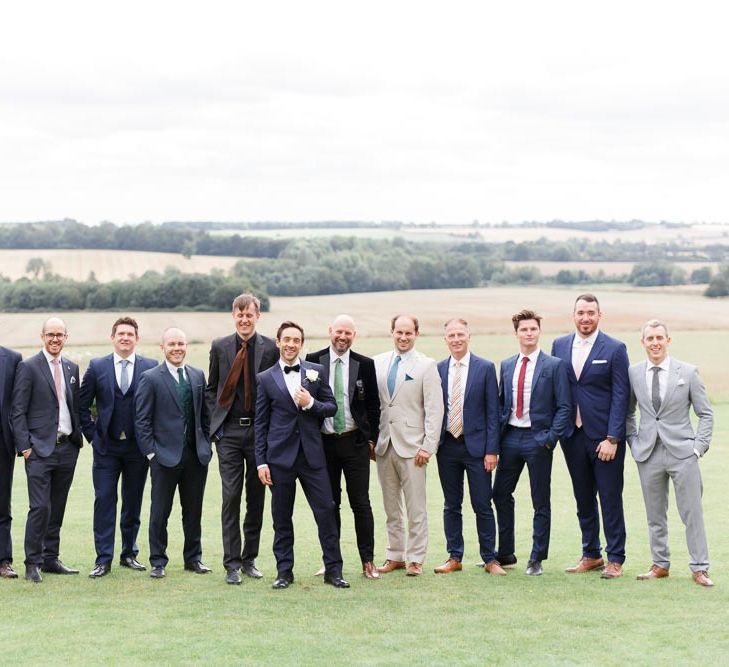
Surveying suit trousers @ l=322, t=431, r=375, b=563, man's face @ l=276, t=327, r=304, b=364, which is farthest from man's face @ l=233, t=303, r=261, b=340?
suit trousers @ l=322, t=431, r=375, b=563

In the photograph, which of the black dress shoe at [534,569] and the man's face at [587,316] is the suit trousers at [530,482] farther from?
the man's face at [587,316]

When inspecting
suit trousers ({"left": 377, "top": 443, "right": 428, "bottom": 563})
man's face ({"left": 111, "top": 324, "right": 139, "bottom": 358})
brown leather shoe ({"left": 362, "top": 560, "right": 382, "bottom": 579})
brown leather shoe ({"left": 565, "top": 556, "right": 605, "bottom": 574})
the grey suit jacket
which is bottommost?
brown leather shoe ({"left": 565, "top": 556, "right": 605, "bottom": 574})

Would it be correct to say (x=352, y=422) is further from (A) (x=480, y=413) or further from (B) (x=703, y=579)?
(B) (x=703, y=579)

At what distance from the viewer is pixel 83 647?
5977 mm

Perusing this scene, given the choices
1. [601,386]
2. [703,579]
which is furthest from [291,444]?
[703,579]

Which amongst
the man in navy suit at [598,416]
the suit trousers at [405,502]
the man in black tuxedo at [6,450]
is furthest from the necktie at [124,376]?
the man in navy suit at [598,416]

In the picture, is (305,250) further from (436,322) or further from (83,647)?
(83,647)

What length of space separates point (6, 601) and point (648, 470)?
15.1 feet

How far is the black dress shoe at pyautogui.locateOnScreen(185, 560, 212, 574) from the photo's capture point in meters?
8.20

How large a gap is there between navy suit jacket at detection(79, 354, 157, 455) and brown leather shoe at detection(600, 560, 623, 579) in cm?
368

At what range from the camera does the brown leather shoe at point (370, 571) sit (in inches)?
314

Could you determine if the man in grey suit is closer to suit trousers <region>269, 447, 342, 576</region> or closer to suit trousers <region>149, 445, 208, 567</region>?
suit trousers <region>269, 447, 342, 576</region>

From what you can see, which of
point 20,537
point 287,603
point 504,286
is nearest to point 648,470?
point 287,603

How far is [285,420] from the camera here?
762cm
